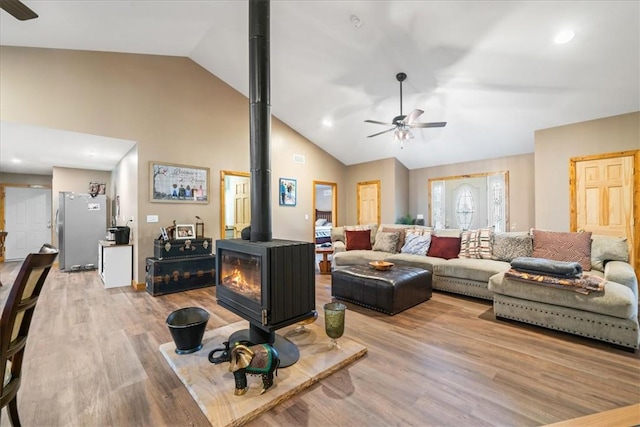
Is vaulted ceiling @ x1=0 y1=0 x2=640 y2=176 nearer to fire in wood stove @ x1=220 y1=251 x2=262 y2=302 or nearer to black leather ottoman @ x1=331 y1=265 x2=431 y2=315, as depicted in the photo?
black leather ottoman @ x1=331 y1=265 x2=431 y2=315

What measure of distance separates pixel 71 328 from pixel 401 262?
426 cm

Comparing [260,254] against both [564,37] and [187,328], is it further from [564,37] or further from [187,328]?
[564,37]

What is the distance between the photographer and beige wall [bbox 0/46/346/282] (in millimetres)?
3506

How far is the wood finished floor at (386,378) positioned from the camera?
1643 mm

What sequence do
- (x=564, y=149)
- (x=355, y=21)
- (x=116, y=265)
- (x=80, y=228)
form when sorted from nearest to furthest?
(x=355, y=21), (x=116, y=265), (x=564, y=149), (x=80, y=228)

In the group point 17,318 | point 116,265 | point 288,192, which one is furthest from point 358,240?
point 17,318

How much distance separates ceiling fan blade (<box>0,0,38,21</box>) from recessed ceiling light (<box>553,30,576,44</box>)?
4.93 meters

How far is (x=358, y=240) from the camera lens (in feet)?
18.0

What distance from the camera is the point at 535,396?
1.80 meters

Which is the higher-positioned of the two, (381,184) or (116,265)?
(381,184)

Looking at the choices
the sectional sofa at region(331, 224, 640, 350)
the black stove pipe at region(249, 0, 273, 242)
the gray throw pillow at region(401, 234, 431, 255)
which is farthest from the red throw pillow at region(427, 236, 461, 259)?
the black stove pipe at region(249, 0, 273, 242)

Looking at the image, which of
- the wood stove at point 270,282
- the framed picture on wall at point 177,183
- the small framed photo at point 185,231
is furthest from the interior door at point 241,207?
the wood stove at point 270,282

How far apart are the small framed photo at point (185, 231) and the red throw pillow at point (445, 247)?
4.00 meters

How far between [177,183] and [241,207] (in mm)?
2054
